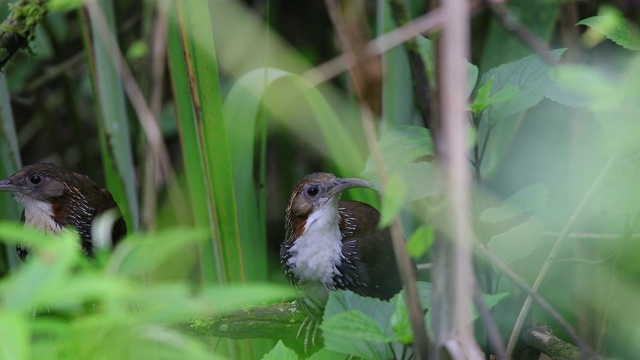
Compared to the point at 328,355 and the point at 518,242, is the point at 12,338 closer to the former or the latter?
the point at 328,355

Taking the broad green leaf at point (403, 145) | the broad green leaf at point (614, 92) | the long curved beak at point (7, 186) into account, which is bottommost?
the long curved beak at point (7, 186)

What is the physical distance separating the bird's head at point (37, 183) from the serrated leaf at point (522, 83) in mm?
1865

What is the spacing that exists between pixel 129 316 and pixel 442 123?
580 mm

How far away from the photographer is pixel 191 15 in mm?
2457

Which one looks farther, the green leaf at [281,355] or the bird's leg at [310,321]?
the bird's leg at [310,321]

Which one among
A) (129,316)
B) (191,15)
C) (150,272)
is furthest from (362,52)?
(150,272)

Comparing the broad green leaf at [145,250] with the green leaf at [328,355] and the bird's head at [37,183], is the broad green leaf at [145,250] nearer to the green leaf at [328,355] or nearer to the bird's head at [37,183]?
the green leaf at [328,355]

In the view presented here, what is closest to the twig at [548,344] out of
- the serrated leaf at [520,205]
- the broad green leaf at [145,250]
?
the serrated leaf at [520,205]

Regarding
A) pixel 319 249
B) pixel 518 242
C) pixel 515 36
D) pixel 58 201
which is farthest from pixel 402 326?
pixel 58 201

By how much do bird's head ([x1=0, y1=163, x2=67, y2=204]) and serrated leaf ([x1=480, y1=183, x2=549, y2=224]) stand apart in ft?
6.24

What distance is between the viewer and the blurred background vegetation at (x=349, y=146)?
4.93ft

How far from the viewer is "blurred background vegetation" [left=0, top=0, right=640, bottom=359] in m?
1.50

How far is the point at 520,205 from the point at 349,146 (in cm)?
111

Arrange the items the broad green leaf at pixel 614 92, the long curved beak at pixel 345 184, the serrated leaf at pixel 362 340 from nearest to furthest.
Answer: the broad green leaf at pixel 614 92, the serrated leaf at pixel 362 340, the long curved beak at pixel 345 184
